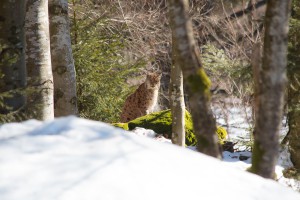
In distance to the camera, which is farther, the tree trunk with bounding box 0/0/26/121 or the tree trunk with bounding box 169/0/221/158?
the tree trunk with bounding box 0/0/26/121

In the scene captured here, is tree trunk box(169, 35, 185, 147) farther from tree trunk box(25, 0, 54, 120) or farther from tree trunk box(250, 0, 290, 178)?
tree trunk box(250, 0, 290, 178)

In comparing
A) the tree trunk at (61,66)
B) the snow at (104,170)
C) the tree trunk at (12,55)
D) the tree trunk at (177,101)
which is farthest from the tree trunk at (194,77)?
the tree trunk at (177,101)

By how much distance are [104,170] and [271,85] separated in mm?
1723

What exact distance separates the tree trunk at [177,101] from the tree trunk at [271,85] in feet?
12.0

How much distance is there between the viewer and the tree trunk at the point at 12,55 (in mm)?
4410

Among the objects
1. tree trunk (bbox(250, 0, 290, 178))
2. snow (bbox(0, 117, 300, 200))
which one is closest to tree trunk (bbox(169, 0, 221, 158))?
tree trunk (bbox(250, 0, 290, 178))

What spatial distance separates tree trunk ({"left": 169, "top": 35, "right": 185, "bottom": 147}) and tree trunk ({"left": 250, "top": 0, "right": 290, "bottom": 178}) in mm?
3653

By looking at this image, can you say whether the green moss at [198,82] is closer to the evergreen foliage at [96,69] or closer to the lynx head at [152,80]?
the evergreen foliage at [96,69]

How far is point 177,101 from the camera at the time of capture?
7.33 m

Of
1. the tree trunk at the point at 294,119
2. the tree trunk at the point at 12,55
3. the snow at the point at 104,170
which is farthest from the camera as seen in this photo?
the tree trunk at the point at 294,119

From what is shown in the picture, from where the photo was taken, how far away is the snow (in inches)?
83.5

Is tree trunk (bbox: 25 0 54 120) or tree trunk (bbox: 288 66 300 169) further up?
tree trunk (bbox: 25 0 54 120)

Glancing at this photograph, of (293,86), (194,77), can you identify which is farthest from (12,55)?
(293,86)

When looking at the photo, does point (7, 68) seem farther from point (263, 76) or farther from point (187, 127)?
point (187, 127)
